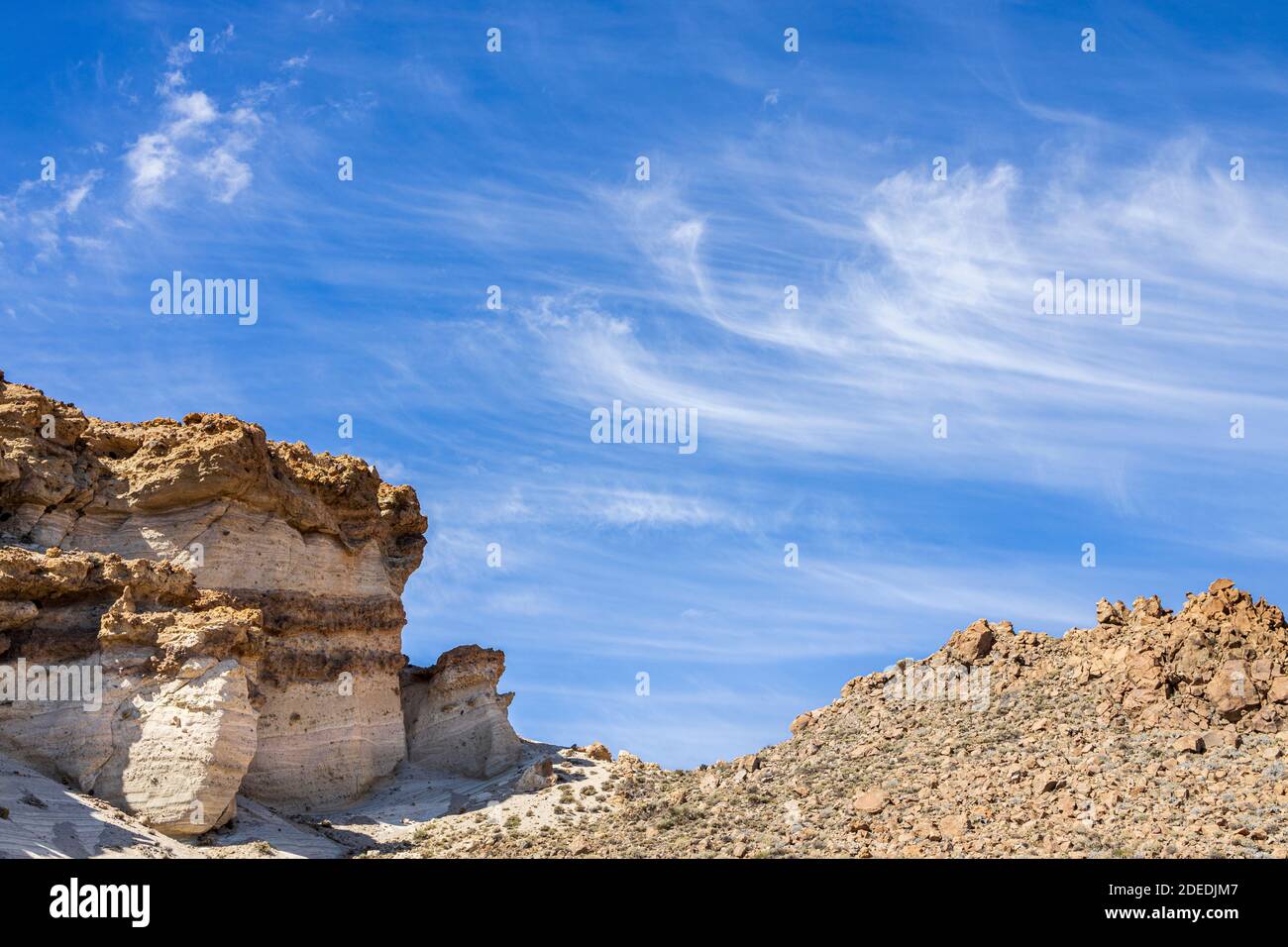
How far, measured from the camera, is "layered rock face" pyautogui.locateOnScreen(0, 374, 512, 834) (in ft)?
140

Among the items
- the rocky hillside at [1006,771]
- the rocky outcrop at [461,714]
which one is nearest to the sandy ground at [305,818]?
the rocky hillside at [1006,771]

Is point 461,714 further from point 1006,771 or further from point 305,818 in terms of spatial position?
point 1006,771

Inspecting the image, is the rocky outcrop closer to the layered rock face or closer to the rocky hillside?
the layered rock face

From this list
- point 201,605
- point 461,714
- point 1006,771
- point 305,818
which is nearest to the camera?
point 1006,771

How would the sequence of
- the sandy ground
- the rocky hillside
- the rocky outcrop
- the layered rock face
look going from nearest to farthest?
the rocky hillside < the sandy ground < the layered rock face < the rocky outcrop

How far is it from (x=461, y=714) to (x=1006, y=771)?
22.6m

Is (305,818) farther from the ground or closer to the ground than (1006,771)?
closer to the ground

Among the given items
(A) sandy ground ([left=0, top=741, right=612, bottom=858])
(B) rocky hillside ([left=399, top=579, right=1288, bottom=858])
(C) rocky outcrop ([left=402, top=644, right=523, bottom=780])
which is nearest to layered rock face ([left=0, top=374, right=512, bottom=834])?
(C) rocky outcrop ([left=402, top=644, right=523, bottom=780])

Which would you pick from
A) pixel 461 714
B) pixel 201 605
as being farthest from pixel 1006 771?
pixel 201 605

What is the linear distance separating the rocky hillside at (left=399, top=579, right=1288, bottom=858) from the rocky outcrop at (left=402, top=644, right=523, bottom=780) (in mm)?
3543

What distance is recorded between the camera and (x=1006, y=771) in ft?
133

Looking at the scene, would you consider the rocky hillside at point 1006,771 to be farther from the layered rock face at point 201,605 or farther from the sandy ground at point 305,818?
the layered rock face at point 201,605
